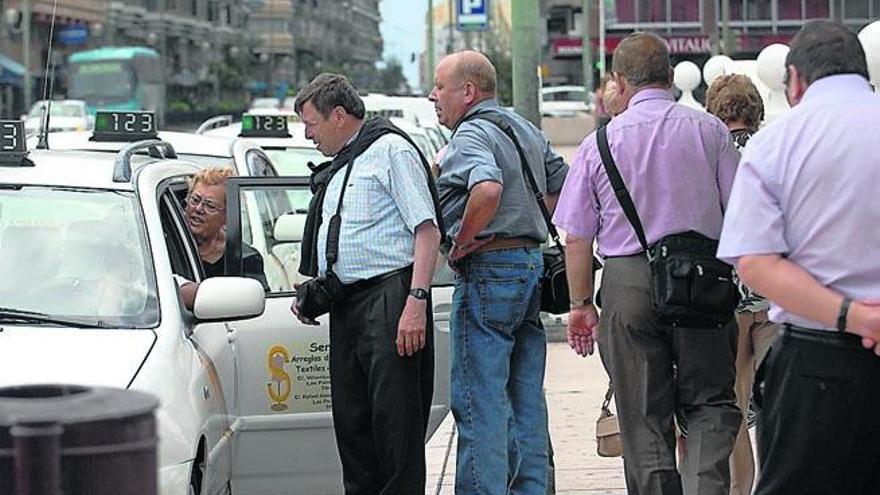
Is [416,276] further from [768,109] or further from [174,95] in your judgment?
[174,95]

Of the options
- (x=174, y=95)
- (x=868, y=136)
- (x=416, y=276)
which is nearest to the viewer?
(x=868, y=136)

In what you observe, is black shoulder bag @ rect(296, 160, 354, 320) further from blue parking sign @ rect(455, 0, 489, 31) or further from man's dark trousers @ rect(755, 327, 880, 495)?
blue parking sign @ rect(455, 0, 489, 31)

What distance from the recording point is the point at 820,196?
445 cm

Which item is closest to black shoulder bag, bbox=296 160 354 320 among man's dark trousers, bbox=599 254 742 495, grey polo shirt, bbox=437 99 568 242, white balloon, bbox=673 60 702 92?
grey polo shirt, bbox=437 99 568 242

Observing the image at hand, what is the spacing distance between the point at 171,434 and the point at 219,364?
107 centimetres

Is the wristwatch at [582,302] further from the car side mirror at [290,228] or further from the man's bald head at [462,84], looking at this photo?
the car side mirror at [290,228]

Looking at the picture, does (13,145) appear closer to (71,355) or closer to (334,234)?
(334,234)

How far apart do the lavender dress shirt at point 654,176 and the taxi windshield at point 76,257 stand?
60.7 inches

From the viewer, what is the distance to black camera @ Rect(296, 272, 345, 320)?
6.10 metres

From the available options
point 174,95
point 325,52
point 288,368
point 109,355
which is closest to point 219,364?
point 288,368

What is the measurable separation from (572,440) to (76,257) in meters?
3.69

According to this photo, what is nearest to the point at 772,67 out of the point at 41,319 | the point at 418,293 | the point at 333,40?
the point at 418,293

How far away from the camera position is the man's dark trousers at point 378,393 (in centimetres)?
608

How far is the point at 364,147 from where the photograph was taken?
6.21 meters
